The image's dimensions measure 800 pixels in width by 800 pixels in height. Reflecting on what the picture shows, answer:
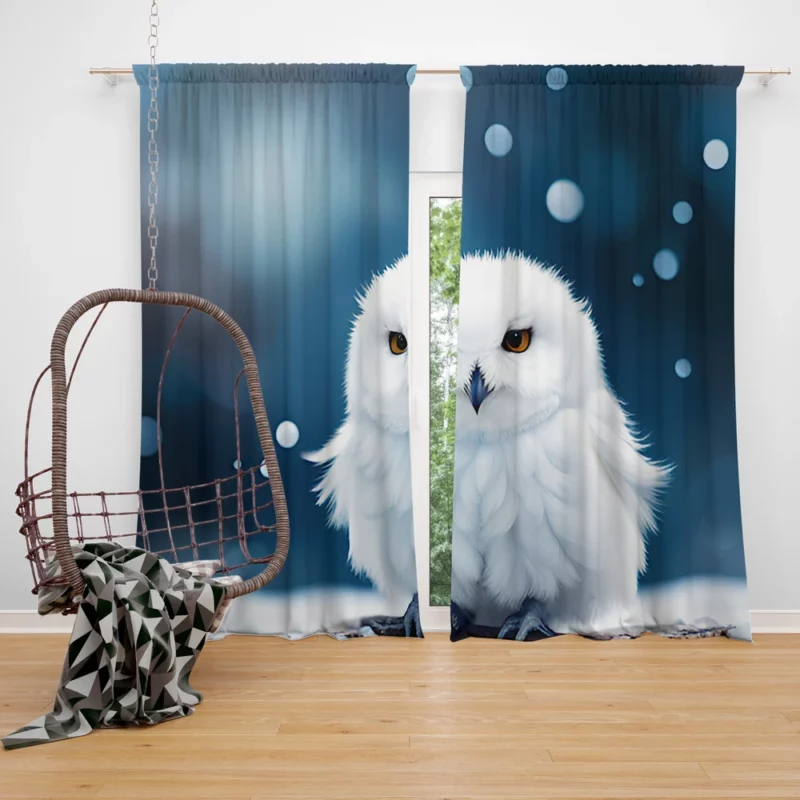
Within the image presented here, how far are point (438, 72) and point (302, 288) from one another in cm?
98

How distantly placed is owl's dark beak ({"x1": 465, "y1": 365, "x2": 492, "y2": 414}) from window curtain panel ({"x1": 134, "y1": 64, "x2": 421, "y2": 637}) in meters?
0.26

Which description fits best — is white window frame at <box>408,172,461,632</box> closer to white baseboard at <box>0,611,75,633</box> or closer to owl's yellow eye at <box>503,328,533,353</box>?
owl's yellow eye at <box>503,328,533,353</box>

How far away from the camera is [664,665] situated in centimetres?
257

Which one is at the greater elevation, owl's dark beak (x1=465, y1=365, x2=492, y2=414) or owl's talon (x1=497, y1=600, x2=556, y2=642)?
owl's dark beak (x1=465, y1=365, x2=492, y2=414)

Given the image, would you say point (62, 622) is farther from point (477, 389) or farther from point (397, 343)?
point (477, 389)

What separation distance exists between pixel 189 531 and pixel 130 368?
0.70 meters

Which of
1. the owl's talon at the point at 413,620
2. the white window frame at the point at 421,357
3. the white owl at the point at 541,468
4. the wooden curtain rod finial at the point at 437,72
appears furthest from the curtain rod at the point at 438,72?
the owl's talon at the point at 413,620

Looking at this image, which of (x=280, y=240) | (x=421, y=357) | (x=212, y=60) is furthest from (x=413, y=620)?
(x=212, y=60)

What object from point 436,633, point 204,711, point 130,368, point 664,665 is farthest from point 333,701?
point 130,368

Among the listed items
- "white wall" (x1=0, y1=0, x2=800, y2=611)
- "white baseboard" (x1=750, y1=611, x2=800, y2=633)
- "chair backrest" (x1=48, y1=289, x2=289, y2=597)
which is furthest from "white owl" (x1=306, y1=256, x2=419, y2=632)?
"white baseboard" (x1=750, y1=611, x2=800, y2=633)

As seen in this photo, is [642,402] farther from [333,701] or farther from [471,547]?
[333,701]

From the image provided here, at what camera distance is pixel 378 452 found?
115 inches

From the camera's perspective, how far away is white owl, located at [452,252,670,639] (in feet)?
9.52

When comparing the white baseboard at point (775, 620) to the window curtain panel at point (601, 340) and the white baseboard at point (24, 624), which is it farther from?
the white baseboard at point (24, 624)
